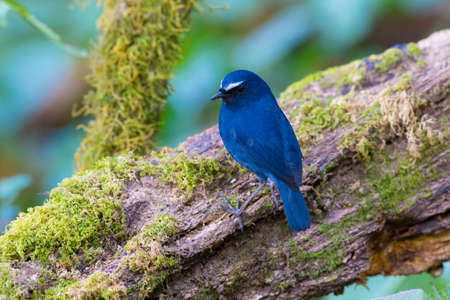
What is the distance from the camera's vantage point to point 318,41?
523 cm

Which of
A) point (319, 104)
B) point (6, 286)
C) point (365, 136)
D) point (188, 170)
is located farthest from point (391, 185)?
point (6, 286)

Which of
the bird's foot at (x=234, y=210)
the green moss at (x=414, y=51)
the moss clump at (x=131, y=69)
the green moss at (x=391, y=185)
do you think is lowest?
the green moss at (x=391, y=185)

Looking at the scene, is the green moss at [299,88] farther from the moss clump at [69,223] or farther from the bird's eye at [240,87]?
the moss clump at [69,223]

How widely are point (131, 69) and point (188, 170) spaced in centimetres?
108

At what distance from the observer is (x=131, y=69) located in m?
3.60

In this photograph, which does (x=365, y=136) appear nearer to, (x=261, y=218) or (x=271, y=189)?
(x=271, y=189)

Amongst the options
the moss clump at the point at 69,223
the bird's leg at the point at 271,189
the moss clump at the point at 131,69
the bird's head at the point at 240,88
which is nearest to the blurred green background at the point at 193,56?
the moss clump at the point at 131,69

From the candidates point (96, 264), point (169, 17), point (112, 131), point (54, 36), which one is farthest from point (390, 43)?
point (96, 264)

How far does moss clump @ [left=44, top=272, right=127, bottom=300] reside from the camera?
90.4 inches

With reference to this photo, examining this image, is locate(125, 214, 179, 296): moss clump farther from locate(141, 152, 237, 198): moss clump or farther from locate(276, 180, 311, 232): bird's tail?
locate(276, 180, 311, 232): bird's tail

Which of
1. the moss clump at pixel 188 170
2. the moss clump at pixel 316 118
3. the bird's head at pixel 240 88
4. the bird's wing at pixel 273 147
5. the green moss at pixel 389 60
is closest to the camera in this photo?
the bird's wing at pixel 273 147

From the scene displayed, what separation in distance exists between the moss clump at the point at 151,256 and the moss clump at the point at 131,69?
1131mm

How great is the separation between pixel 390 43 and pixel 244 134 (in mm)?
4783

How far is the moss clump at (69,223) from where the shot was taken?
97.9 inches
